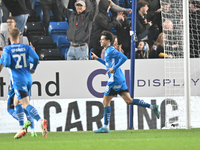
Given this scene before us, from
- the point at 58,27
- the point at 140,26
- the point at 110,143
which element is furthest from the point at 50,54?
the point at 110,143

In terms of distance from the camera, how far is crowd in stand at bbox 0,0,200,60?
9672 mm

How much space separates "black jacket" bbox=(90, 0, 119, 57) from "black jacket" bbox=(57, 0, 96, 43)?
14cm

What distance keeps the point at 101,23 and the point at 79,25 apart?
54 centimetres

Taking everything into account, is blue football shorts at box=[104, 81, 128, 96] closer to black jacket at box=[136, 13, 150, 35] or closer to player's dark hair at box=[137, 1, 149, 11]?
black jacket at box=[136, 13, 150, 35]

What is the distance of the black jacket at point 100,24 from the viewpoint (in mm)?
9766

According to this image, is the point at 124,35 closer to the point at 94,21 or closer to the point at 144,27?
the point at 144,27

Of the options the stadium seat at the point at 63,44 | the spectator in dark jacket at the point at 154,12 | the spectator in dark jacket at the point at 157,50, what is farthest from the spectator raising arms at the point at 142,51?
the stadium seat at the point at 63,44

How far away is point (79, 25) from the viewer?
9.79 m

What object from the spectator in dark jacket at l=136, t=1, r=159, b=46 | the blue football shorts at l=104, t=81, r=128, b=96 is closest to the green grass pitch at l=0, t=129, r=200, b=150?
the blue football shorts at l=104, t=81, r=128, b=96

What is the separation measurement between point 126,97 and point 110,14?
325cm

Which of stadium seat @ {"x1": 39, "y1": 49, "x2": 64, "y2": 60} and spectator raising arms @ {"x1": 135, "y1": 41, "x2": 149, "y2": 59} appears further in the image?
spectator raising arms @ {"x1": 135, "y1": 41, "x2": 149, "y2": 59}

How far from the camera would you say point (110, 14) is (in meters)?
10.1

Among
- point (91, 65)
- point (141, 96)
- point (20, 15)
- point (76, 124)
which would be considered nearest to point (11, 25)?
point (20, 15)

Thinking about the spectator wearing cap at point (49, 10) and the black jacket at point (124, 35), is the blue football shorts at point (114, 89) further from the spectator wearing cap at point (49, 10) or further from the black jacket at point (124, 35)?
the spectator wearing cap at point (49, 10)
